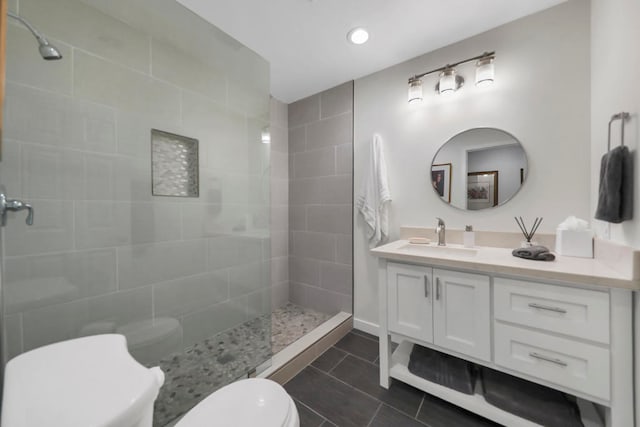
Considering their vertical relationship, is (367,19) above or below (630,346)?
above

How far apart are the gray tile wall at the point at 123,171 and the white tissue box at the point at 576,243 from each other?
1.92m

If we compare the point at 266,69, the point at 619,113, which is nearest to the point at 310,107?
the point at 266,69

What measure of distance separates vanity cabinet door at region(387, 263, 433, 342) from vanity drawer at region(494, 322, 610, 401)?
315 mm

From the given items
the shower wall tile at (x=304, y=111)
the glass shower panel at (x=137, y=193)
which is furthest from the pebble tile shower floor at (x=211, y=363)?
the shower wall tile at (x=304, y=111)

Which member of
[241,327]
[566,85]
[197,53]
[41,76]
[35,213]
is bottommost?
[241,327]

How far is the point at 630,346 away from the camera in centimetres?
88

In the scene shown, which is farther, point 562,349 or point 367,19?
point 367,19

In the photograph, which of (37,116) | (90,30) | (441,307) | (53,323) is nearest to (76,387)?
(53,323)

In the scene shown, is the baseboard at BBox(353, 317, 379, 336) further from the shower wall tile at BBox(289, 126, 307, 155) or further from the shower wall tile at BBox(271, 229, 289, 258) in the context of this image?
the shower wall tile at BBox(289, 126, 307, 155)

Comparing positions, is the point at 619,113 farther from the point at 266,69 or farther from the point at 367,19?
the point at 266,69

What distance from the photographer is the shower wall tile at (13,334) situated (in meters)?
0.99

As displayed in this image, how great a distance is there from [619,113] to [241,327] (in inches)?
94.9

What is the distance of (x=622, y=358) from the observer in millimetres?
886

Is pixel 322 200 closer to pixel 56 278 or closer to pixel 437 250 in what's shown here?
pixel 437 250
